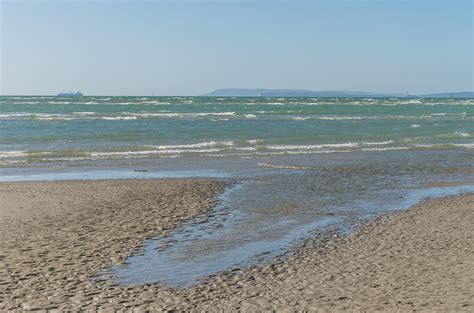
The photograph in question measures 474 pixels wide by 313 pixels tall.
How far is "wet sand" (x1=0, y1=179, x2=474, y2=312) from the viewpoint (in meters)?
6.97

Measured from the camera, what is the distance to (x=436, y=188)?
16109 mm

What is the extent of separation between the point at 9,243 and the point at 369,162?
51.1ft

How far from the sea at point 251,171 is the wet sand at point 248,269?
19.4 inches

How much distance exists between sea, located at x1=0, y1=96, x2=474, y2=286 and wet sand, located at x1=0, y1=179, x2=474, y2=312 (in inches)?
19.4

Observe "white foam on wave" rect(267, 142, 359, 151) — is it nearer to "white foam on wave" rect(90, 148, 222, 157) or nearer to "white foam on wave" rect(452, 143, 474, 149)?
"white foam on wave" rect(90, 148, 222, 157)

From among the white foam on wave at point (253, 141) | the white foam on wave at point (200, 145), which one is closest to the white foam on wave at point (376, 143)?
the white foam on wave at point (253, 141)

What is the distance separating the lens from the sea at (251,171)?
31.4 ft

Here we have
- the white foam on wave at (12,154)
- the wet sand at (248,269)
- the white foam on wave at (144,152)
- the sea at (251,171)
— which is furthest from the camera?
the white foam on wave at (144,152)

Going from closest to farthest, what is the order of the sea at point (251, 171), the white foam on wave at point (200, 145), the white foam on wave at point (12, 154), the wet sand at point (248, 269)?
the wet sand at point (248, 269) < the sea at point (251, 171) < the white foam on wave at point (12, 154) < the white foam on wave at point (200, 145)

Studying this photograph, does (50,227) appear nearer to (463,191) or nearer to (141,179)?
(141,179)

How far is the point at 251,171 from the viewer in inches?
776

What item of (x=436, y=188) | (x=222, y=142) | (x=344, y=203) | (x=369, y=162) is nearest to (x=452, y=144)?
(x=369, y=162)

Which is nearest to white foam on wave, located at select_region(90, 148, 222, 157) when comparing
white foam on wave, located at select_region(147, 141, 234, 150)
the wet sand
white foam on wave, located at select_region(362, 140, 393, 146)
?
white foam on wave, located at select_region(147, 141, 234, 150)

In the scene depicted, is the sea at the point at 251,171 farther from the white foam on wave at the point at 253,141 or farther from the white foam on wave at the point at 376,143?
the white foam on wave at the point at 376,143
